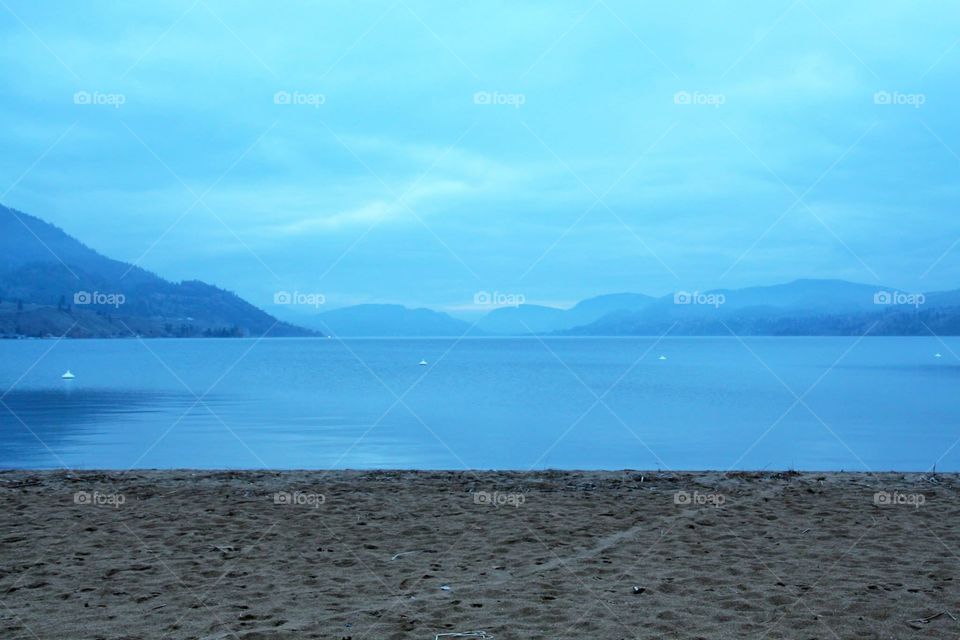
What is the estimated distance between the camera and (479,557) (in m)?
7.32

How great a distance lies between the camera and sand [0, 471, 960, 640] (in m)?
5.48

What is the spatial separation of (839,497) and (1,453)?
59.4ft

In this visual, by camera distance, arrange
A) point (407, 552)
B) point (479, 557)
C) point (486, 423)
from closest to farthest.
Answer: point (479, 557), point (407, 552), point (486, 423)

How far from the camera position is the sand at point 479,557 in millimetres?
5480

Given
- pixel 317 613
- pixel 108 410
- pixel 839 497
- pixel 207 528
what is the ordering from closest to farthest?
pixel 317 613 → pixel 207 528 → pixel 839 497 → pixel 108 410

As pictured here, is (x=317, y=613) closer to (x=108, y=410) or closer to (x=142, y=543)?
(x=142, y=543)

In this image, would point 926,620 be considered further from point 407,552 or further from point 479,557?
point 407,552

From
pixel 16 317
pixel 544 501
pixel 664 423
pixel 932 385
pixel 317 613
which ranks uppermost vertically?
pixel 16 317

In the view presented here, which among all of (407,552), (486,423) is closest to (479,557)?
(407,552)

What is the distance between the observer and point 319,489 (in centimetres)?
1082

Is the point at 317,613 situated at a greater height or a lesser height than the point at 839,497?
lesser

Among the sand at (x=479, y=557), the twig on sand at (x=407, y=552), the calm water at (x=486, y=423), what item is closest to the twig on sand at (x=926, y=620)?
the sand at (x=479, y=557)

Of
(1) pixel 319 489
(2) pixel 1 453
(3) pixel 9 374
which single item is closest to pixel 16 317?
(3) pixel 9 374

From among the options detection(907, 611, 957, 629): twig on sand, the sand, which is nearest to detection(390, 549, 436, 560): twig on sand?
the sand
